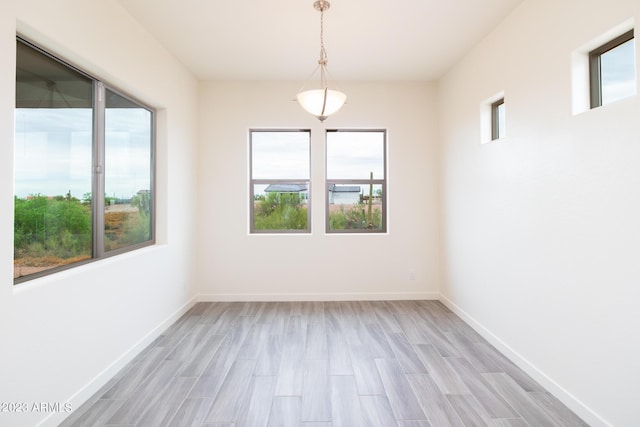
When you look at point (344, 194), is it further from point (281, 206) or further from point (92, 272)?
point (92, 272)

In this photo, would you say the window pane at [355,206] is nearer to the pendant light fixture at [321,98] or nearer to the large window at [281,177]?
the large window at [281,177]

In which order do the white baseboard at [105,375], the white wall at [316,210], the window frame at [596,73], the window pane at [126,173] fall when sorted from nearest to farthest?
the white baseboard at [105,375]
the window frame at [596,73]
the window pane at [126,173]
the white wall at [316,210]

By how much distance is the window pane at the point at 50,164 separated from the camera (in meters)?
1.87

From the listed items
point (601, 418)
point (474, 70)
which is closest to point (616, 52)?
point (474, 70)

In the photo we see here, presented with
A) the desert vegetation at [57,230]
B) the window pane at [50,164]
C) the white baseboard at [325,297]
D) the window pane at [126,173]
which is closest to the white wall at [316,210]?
the white baseboard at [325,297]

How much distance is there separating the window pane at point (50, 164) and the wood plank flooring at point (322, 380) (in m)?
1.06

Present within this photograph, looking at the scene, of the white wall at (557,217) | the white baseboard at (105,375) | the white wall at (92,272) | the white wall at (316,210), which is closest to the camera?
the white wall at (92,272)

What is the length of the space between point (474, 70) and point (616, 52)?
61.3 inches

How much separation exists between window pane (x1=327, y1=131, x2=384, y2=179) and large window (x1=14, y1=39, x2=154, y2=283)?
2.37m

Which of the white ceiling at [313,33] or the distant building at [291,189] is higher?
the white ceiling at [313,33]

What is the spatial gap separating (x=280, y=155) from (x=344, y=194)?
1.04 meters

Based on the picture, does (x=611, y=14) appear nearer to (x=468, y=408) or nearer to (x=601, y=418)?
(x=601, y=418)

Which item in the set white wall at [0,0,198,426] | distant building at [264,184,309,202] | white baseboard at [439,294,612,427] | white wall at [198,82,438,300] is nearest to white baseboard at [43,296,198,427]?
white wall at [0,0,198,426]

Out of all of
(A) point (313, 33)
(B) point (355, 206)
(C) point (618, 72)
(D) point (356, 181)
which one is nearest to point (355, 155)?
(D) point (356, 181)
